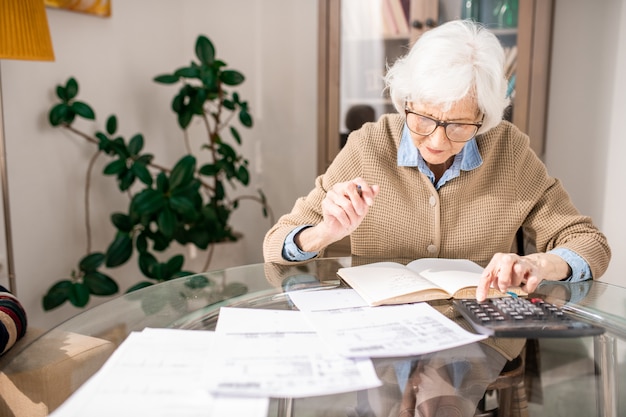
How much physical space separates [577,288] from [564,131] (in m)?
1.67

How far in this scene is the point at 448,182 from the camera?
1.47 m

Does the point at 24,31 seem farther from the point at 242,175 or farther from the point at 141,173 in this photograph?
the point at 242,175

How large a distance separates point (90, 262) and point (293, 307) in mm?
1571

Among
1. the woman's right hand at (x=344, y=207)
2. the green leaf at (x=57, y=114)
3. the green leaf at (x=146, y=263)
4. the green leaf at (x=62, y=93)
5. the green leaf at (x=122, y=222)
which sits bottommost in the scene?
the green leaf at (x=146, y=263)

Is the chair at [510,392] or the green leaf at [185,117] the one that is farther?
the green leaf at [185,117]

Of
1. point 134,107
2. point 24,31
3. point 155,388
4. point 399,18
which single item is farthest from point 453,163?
point 134,107

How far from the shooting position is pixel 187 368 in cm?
77

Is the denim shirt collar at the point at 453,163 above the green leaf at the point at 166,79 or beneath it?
beneath

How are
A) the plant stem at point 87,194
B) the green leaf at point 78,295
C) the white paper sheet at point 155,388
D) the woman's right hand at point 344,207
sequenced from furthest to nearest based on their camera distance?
the plant stem at point 87,194
the green leaf at point 78,295
the woman's right hand at point 344,207
the white paper sheet at point 155,388

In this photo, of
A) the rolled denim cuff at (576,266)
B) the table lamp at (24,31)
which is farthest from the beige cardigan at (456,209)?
the table lamp at (24,31)

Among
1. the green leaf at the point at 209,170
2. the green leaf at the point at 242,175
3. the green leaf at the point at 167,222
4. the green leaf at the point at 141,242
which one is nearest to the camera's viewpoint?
the green leaf at the point at 167,222

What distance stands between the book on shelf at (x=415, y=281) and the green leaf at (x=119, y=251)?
4.54 ft

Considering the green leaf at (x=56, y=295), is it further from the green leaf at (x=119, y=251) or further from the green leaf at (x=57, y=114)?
the green leaf at (x=57, y=114)

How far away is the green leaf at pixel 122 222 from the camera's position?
7.86ft
